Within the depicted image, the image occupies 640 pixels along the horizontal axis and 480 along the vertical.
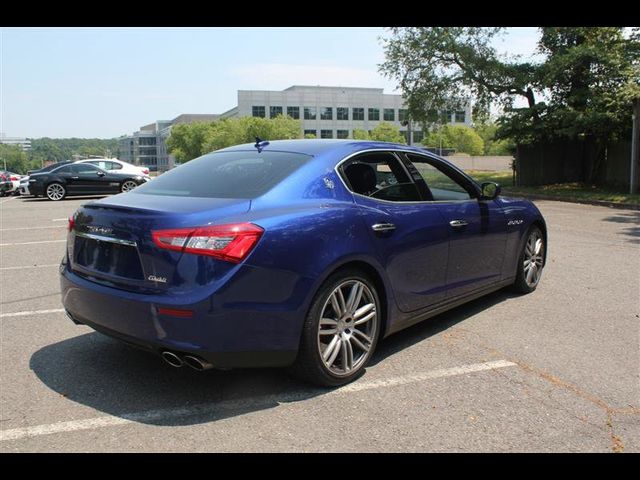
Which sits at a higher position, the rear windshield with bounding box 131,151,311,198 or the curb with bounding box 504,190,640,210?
the rear windshield with bounding box 131,151,311,198

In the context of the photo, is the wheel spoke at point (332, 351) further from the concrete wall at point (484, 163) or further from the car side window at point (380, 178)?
the concrete wall at point (484, 163)

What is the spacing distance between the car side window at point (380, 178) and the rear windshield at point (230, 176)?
36 centimetres

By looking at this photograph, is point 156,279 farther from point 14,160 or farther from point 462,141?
point 14,160

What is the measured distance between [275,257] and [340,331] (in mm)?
767

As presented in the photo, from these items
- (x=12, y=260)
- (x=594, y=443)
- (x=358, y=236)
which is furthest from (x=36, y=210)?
(x=594, y=443)

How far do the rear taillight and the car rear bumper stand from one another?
0.26 meters

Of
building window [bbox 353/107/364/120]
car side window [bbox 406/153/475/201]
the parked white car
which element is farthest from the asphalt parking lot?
building window [bbox 353/107/364/120]

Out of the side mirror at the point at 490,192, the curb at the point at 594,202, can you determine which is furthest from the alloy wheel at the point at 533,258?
the curb at the point at 594,202

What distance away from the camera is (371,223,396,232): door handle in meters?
3.79

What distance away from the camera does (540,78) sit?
2295 cm

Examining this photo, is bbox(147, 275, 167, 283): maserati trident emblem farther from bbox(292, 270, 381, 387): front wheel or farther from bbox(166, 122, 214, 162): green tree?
bbox(166, 122, 214, 162): green tree

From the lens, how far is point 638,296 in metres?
5.88

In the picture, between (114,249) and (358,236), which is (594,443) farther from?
(114,249)

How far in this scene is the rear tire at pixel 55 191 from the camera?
20.7m
